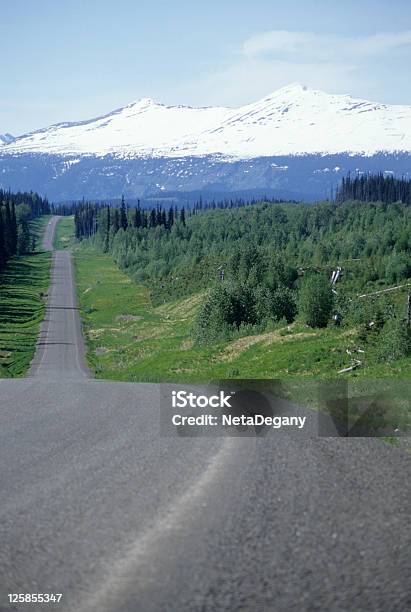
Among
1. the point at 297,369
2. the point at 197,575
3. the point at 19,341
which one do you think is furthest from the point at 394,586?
the point at 19,341

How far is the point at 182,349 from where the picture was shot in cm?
5738

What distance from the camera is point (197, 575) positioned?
740cm

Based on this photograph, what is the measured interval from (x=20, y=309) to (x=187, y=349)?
6236 cm

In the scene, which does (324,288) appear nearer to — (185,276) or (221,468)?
(221,468)

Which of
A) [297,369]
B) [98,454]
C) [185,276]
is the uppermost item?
[98,454]

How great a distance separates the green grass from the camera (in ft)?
109

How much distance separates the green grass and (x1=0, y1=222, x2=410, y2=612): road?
13.7 metres

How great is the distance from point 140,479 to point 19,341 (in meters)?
74.5

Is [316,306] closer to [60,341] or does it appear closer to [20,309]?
[60,341]

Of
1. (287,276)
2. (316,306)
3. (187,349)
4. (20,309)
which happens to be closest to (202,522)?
(316,306)

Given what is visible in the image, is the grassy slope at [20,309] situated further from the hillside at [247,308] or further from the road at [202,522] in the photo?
the road at [202,522]

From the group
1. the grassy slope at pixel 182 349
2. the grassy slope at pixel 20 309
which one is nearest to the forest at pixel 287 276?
the grassy slope at pixel 182 349

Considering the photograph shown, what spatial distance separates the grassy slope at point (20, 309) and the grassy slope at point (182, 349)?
6215 millimetres

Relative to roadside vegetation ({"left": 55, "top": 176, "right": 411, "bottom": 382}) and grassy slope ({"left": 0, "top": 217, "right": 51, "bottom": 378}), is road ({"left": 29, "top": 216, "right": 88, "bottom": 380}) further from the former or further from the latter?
roadside vegetation ({"left": 55, "top": 176, "right": 411, "bottom": 382})
